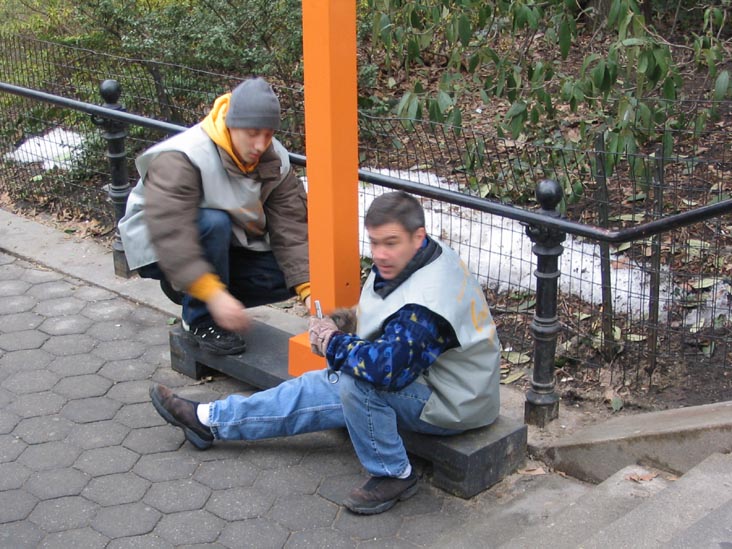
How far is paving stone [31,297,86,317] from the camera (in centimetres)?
502

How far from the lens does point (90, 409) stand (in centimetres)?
405

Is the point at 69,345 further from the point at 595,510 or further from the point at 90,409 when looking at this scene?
the point at 595,510

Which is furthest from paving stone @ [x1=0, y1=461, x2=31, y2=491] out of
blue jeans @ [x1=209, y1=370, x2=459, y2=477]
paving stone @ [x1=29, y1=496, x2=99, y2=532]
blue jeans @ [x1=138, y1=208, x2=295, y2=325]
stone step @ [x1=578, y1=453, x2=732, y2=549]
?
stone step @ [x1=578, y1=453, x2=732, y2=549]

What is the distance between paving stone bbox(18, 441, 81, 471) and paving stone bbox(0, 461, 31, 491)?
0.03 m

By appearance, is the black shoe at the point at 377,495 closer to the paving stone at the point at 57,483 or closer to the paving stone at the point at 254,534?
the paving stone at the point at 254,534

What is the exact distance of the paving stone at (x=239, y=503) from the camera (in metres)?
3.33

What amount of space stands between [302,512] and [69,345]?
1858mm

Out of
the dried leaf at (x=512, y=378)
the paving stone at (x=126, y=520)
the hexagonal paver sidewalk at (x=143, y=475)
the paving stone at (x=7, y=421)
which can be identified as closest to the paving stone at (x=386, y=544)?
the hexagonal paver sidewalk at (x=143, y=475)

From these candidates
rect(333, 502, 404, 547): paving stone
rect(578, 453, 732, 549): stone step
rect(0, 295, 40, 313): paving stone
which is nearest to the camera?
rect(578, 453, 732, 549): stone step

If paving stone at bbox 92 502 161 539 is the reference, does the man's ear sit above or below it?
above

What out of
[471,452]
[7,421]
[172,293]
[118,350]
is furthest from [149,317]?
[471,452]

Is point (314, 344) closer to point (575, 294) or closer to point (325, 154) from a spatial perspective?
point (325, 154)

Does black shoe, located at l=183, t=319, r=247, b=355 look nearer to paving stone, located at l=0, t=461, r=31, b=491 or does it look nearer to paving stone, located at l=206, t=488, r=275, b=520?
paving stone, located at l=206, t=488, r=275, b=520

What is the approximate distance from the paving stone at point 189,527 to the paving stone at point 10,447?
2.59 feet
